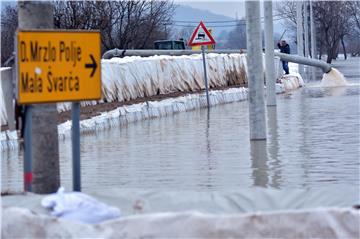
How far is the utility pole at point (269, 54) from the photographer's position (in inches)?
794

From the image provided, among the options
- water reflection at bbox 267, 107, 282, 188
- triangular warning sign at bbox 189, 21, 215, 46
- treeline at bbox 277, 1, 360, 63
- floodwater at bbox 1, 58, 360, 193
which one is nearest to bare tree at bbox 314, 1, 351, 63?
treeline at bbox 277, 1, 360, 63

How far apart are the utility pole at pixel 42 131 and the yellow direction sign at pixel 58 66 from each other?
704mm

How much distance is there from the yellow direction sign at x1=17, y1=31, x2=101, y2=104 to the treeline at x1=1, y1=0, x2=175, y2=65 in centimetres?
2343

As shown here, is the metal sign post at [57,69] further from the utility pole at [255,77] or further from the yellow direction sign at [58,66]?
the utility pole at [255,77]

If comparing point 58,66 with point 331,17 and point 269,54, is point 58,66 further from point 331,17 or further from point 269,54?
point 331,17

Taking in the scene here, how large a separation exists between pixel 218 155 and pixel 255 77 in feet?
6.62

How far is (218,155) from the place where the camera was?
12875 mm

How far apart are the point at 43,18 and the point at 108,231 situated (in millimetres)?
2444

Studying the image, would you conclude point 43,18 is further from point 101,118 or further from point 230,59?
point 230,59

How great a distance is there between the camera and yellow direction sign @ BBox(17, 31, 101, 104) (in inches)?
249

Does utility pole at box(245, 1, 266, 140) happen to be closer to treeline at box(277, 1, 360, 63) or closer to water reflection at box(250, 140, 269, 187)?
water reflection at box(250, 140, 269, 187)

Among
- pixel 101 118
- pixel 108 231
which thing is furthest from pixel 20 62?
pixel 101 118

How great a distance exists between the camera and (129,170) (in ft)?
38.3

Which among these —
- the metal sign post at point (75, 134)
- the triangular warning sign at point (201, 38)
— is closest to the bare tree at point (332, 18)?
the triangular warning sign at point (201, 38)
